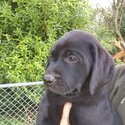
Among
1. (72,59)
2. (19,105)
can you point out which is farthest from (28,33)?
(72,59)

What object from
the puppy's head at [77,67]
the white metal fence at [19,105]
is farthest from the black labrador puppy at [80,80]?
the white metal fence at [19,105]

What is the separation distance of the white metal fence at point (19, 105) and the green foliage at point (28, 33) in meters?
0.17

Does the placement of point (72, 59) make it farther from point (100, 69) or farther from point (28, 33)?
point (28, 33)

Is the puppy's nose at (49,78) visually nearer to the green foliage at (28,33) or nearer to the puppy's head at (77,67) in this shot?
the puppy's head at (77,67)

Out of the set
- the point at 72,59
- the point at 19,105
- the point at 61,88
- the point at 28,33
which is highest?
the point at 72,59

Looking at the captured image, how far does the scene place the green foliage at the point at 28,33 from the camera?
15.4 feet

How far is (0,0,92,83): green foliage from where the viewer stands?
4.70 metres

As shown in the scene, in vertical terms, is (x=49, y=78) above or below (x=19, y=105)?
above

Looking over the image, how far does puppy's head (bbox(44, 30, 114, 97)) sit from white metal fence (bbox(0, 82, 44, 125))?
1.99m

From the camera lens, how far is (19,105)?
4.57 m

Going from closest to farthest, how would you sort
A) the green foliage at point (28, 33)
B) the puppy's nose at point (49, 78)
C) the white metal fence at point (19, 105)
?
the puppy's nose at point (49, 78)
the white metal fence at point (19, 105)
the green foliage at point (28, 33)

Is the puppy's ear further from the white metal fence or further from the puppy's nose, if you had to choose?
the white metal fence

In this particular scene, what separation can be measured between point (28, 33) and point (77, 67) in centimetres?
253

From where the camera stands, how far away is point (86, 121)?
245 centimetres
